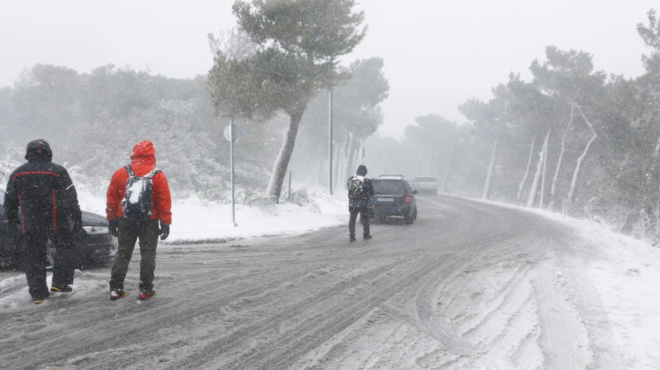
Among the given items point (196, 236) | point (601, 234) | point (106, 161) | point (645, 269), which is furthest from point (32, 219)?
point (106, 161)

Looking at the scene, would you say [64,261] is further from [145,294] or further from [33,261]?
[145,294]

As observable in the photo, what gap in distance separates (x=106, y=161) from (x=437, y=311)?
23650 mm

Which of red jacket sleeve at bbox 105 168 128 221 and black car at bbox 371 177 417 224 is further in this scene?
black car at bbox 371 177 417 224

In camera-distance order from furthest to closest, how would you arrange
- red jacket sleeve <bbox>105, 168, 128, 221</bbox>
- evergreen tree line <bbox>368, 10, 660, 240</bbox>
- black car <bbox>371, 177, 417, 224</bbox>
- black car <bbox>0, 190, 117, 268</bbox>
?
1. evergreen tree line <bbox>368, 10, 660, 240</bbox>
2. black car <bbox>371, 177, 417, 224</bbox>
3. black car <bbox>0, 190, 117, 268</bbox>
4. red jacket sleeve <bbox>105, 168, 128, 221</bbox>

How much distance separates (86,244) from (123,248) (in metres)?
1.80

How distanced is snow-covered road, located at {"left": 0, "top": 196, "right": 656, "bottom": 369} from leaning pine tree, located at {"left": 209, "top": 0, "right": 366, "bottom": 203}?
312 inches

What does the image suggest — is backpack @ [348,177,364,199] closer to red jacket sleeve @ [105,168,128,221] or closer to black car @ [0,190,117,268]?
black car @ [0,190,117,268]

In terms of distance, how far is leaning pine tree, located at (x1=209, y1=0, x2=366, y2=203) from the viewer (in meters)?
15.0

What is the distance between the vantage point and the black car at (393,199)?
14164mm

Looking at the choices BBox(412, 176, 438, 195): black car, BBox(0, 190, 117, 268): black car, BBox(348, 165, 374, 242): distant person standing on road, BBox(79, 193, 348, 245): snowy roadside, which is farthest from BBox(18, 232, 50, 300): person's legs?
BBox(412, 176, 438, 195): black car

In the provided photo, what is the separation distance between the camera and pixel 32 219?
4.88 metres

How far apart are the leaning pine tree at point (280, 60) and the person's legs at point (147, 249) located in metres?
10.2

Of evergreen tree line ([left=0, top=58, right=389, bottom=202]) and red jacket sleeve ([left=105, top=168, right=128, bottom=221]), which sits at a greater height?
evergreen tree line ([left=0, top=58, right=389, bottom=202])

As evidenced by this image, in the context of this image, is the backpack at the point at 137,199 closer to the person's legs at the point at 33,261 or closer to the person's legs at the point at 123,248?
the person's legs at the point at 123,248
